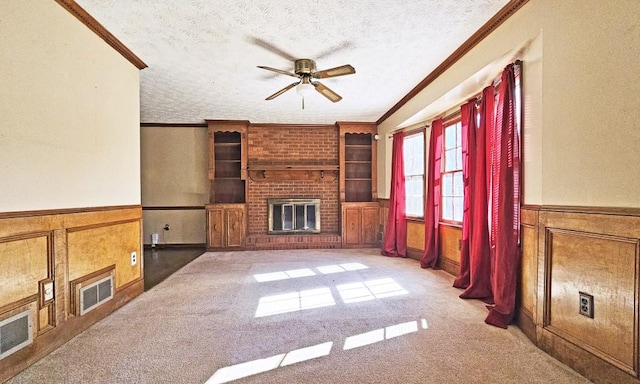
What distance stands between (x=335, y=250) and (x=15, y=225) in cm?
457

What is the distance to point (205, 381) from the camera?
5.71ft

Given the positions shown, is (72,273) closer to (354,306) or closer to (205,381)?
(205,381)

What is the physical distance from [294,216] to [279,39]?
13.0 feet

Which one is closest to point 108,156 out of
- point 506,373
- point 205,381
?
point 205,381

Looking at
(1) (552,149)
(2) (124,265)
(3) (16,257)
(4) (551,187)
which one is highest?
(1) (552,149)

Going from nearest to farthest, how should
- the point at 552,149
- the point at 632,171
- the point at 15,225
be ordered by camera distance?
the point at 632,171 < the point at 15,225 < the point at 552,149

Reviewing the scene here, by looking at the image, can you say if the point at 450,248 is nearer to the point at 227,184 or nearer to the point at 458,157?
the point at 458,157

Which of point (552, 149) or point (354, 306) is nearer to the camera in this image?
point (552, 149)

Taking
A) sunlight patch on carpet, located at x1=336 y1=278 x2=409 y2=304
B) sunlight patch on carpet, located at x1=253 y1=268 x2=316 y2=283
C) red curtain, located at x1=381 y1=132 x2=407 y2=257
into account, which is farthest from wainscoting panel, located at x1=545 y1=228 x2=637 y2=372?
red curtain, located at x1=381 y1=132 x2=407 y2=257

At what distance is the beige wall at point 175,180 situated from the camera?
611 cm

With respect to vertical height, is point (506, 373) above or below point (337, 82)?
below

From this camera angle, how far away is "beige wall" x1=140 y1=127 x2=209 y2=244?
6105 millimetres

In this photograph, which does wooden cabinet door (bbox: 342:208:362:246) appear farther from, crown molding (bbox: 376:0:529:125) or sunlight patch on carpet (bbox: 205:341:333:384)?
sunlight patch on carpet (bbox: 205:341:333:384)

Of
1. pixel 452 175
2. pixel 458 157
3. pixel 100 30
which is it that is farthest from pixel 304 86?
pixel 452 175
